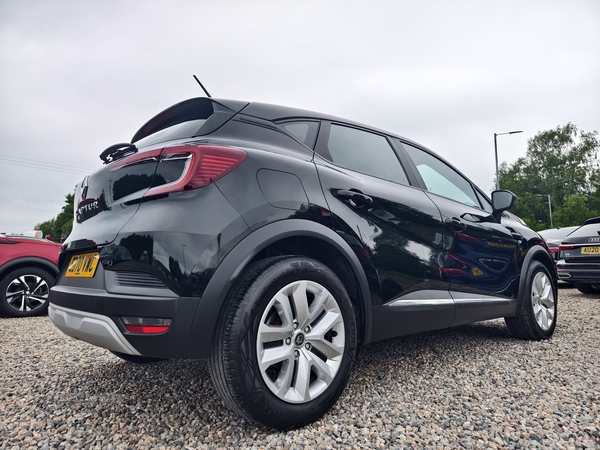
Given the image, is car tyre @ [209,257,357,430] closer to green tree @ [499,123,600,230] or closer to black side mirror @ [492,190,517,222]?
black side mirror @ [492,190,517,222]

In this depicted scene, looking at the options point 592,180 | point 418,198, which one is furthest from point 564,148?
point 418,198

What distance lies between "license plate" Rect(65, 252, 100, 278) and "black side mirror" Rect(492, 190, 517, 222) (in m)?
3.22

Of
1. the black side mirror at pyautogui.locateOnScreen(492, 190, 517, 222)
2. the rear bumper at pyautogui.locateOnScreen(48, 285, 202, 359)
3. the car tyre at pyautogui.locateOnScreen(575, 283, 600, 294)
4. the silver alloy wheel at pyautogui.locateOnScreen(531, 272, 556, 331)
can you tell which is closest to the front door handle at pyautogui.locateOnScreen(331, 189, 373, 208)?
the rear bumper at pyautogui.locateOnScreen(48, 285, 202, 359)

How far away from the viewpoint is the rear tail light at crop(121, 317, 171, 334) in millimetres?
1764

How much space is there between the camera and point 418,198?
2869mm

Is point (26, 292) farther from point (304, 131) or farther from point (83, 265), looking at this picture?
point (304, 131)

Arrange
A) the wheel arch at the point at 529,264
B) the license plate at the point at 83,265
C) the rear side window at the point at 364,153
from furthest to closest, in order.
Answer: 1. the wheel arch at the point at 529,264
2. the rear side window at the point at 364,153
3. the license plate at the point at 83,265

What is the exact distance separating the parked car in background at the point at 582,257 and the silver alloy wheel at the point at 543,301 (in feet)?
12.2

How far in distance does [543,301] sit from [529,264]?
1.33ft

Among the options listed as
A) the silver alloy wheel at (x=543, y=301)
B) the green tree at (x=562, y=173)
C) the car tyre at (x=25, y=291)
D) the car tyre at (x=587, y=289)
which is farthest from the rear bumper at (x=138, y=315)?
the green tree at (x=562, y=173)

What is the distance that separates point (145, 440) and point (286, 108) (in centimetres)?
188

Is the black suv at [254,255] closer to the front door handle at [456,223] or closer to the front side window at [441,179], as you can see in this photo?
the front door handle at [456,223]

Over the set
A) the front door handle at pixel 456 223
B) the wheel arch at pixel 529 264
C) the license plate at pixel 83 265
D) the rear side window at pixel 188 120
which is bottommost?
the wheel arch at pixel 529 264

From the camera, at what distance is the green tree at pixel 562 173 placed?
152 ft
